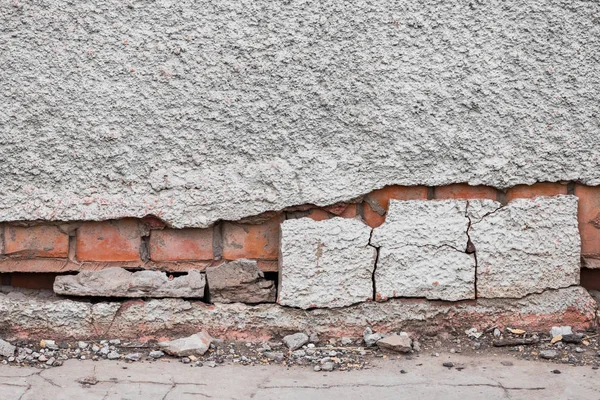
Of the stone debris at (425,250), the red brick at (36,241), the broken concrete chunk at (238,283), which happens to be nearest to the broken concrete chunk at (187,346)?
the broken concrete chunk at (238,283)

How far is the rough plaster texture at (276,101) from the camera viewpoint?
2.40 metres

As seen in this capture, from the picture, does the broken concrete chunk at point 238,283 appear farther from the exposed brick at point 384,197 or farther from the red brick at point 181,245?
the exposed brick at point 384,197

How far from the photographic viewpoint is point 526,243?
2.51 metres

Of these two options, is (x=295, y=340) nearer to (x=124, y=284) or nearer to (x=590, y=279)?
(x=124, y=284)

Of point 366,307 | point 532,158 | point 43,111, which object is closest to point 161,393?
point 366,307

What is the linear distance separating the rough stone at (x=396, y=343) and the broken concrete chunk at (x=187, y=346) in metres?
0.59

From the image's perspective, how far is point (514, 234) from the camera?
8.23 ft

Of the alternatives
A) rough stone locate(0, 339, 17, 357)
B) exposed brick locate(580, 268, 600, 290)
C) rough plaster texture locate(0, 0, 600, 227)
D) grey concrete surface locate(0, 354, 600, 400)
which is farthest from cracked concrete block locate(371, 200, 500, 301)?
rough stone locate(0, 339, 17, 357)

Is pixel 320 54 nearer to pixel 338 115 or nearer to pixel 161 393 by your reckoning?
pixel 338 115

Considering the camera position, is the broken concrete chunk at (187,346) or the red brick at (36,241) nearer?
the broken concrete chunk at (187,346)

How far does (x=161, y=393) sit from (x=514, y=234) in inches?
50.8

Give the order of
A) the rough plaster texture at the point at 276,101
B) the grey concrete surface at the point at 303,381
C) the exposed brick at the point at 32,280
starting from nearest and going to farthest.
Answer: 1. the grey concrete surface at the point at 303,381
2. the rough plaster texture at the point at 276,101
3. the exposed brick at the point at 32,280

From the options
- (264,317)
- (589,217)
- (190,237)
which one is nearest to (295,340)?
(264,317)

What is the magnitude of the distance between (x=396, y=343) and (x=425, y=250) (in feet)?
1.09
